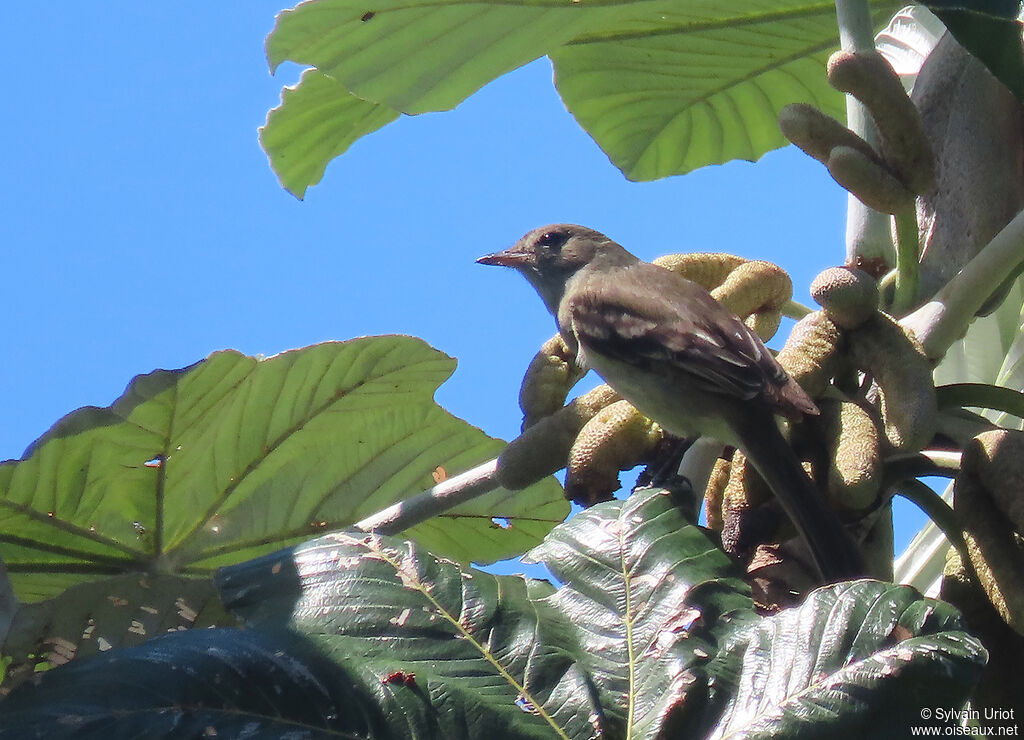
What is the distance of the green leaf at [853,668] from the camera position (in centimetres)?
162

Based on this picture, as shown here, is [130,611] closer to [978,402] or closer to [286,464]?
[286,464]

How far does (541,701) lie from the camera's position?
1762 mm

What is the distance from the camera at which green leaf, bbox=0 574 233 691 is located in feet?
7.42

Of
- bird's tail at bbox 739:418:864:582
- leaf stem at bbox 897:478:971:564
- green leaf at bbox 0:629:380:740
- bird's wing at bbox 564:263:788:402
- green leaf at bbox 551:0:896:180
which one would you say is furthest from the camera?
green leaf at bbox 551:0:896:180

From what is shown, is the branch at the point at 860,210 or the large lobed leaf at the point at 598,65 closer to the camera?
the branch at the point at 860,210

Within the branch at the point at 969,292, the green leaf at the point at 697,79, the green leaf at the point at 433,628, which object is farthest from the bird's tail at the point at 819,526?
the green leaf at the point at 697,79

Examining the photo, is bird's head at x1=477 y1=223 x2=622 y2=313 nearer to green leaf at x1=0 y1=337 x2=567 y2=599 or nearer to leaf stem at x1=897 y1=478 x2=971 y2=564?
green leaf at x1=0 y1=337 x2=567 y2=599

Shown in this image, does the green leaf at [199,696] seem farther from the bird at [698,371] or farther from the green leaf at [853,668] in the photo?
the bird at [698,371]

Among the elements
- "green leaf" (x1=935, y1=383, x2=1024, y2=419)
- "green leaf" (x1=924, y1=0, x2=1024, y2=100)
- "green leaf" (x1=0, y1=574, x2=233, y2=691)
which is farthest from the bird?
"green leaf" (x1=0, y1=574, x2=233, y2=691)

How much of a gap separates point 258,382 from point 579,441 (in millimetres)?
1012

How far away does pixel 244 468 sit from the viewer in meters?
3.08

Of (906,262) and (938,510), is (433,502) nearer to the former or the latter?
(938,510)

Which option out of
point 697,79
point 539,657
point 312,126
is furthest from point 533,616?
point 697,79

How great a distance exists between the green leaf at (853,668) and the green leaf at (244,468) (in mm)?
1405
